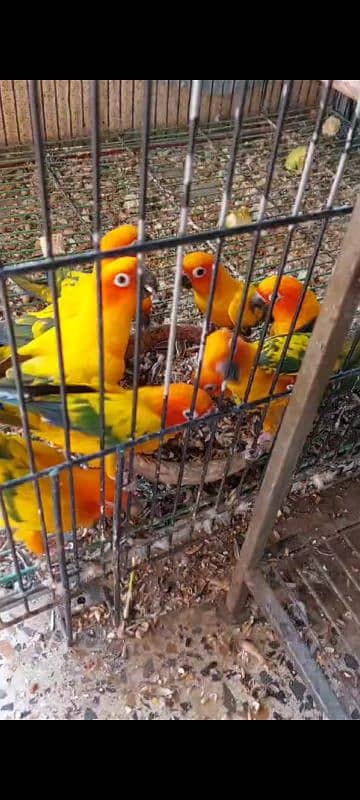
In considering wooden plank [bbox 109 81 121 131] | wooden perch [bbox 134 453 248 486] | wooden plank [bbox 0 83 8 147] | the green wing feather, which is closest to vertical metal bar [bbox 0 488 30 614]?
wooden perch [bbox 134 453 248 486]

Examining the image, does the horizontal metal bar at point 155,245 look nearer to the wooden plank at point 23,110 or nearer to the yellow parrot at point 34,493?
the yellow parrot at point 34,493

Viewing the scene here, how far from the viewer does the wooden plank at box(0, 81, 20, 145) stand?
251 cm

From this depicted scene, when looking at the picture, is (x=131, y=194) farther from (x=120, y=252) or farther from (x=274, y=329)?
(x=120, y=252)

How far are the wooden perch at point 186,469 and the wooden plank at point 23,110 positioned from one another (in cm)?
182

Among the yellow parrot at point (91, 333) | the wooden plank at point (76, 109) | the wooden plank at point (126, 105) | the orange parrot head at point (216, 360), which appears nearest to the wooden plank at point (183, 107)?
the wooden plank at point (126, 105)

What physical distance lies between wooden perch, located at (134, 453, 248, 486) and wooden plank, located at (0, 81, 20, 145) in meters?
1.81

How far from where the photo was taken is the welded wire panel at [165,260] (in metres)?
0.92

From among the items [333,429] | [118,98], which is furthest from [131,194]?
[333,429]

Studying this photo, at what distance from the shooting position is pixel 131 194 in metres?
2.56

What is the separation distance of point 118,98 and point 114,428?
197cm

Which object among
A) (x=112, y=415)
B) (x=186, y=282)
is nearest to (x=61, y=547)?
(x=112, y=415)

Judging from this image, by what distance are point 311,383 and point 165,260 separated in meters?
1.46

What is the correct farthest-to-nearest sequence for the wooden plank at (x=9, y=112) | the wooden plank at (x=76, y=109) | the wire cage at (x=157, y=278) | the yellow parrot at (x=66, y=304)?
1. the wooden plank at (x=76, y=109)
2. the wooden plank at (x=9, y=112)
3. the yellow parrot at (x=66, y=304)
4. the wire cage at (x=157, y=278)

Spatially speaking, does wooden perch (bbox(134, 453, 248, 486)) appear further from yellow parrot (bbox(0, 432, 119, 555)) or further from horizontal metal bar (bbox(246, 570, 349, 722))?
horizontal metal bar (bbox(246, 570, 349, 722))
